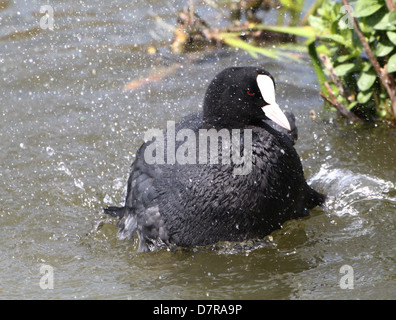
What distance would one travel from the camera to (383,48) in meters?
4.42

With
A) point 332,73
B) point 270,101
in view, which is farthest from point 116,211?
point 332,73

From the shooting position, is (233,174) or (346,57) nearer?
(233,174)

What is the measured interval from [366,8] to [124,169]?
2.02 m

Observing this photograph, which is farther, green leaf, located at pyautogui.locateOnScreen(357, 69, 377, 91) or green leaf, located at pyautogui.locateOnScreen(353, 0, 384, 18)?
green leaf, located at pyautogui.locateOnScreen(357, 69, 377, 91)

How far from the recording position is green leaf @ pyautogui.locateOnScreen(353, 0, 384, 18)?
4285mm

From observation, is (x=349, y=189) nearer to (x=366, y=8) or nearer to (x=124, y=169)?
(x=366, y=8)

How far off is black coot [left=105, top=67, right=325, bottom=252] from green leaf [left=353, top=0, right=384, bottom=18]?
134 cm

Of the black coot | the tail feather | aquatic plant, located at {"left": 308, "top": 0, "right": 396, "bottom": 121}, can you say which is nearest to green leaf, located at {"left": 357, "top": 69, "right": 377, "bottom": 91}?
aquatic plant, located at {"left": 308, "top": 0, "right": 396, "bottom": 121}

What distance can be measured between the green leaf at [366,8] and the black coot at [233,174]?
134 cm

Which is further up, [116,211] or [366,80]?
[366,80]

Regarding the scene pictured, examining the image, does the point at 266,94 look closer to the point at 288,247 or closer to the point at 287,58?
the point at 288,247

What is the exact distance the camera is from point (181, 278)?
10.8 feet

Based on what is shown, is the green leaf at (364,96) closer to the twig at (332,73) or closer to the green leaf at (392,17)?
the twig at (332,73)

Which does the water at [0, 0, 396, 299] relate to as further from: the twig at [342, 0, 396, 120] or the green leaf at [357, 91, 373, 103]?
the twig at [342, 0, 396, 120]
